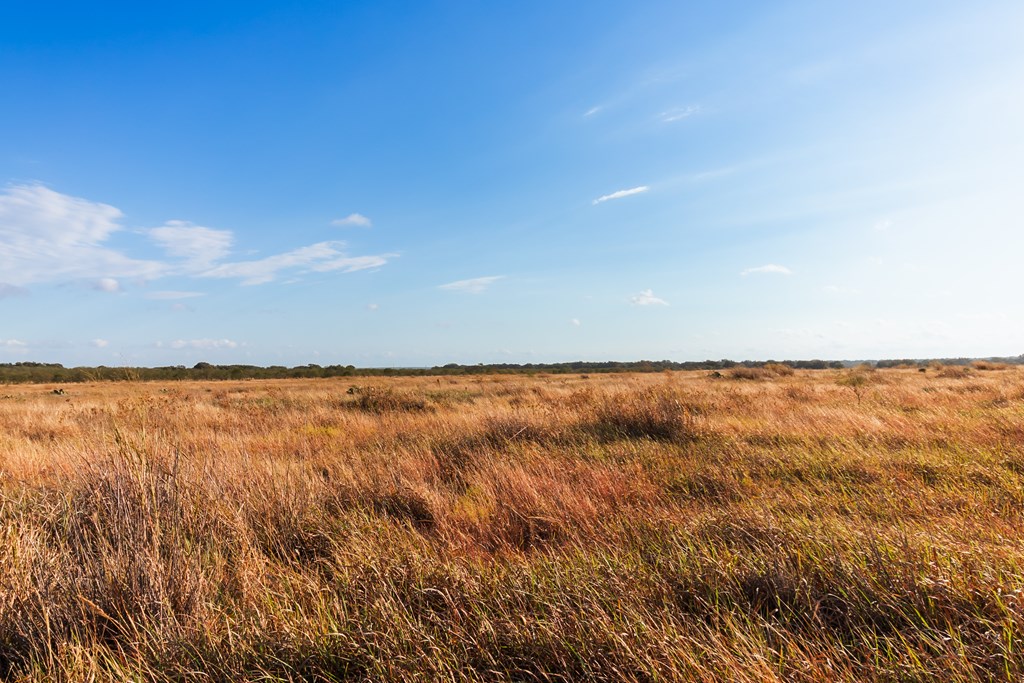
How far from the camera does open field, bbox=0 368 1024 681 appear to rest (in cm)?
197

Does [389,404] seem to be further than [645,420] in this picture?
Yes

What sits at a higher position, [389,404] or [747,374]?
[389,404]

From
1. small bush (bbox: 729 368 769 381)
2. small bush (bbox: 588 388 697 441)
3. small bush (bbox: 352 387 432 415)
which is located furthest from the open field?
small bush (bbox: 729 368 769 381)

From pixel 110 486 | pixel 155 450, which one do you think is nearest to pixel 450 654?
pixel 110 486

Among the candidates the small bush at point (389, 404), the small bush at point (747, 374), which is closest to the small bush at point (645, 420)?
the small bush at point (389, 404)

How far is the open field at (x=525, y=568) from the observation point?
6.47 ft

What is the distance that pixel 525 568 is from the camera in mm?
2707

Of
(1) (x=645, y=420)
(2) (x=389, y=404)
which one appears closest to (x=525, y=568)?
(1) (x=645, y=420)

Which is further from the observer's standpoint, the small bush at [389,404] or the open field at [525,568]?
the small bush at [389,404]

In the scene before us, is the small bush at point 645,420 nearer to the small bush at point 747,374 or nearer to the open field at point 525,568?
the open field at point 525,568

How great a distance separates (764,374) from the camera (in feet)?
111

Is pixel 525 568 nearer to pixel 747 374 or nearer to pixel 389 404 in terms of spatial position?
pixel 389 404

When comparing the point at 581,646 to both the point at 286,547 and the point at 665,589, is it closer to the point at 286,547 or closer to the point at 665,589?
the point at 665,589

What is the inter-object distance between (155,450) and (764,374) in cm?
3651
